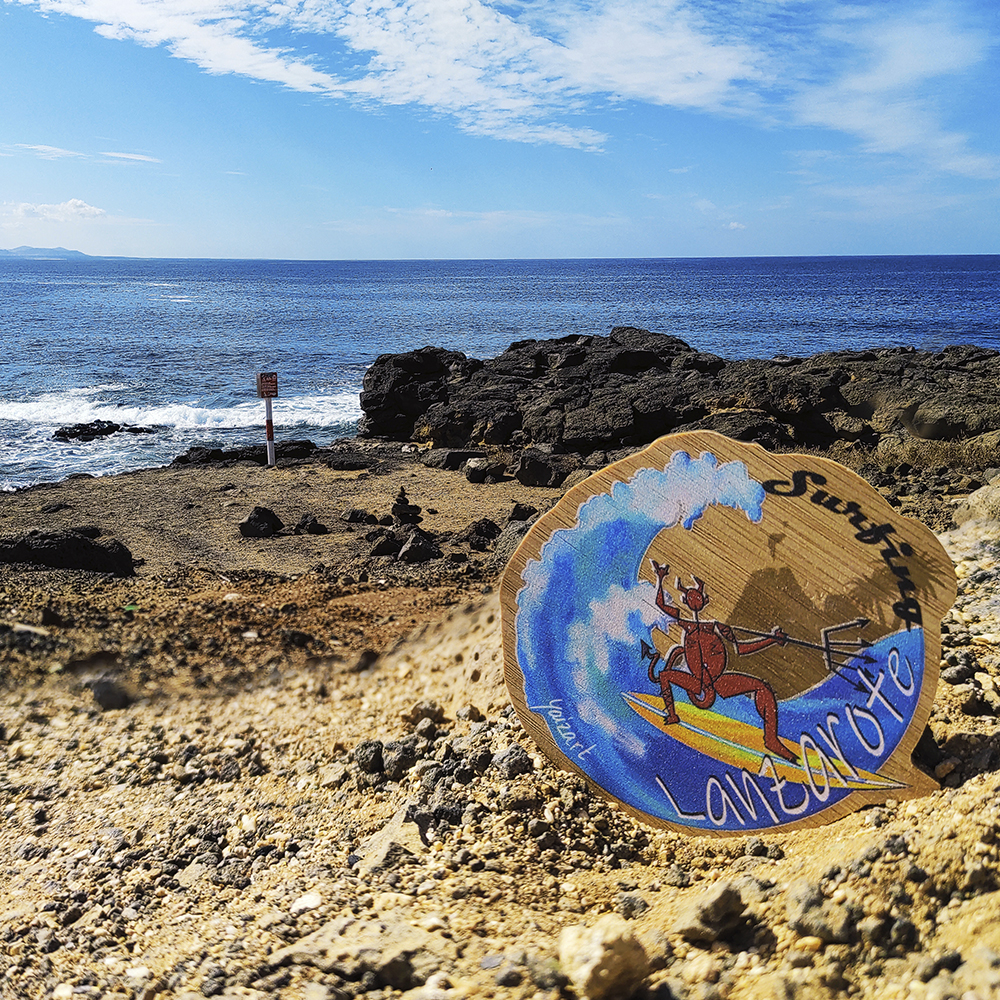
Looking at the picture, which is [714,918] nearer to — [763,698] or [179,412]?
[763,698]

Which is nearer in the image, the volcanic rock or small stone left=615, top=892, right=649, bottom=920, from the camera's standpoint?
small stone left=615, top=892, right=649, bottom=920

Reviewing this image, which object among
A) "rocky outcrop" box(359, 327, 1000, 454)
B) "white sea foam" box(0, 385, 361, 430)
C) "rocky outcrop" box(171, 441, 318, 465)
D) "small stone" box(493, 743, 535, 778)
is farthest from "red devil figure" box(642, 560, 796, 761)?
"white sea foam" box(0, 385, 361, 430)

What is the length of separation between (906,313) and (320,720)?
247 feet

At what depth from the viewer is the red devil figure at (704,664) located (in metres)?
3.50

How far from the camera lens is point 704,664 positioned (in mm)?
3549

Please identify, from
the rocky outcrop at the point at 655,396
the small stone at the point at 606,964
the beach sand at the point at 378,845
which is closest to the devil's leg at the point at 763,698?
the beach sand at the point at 378,845

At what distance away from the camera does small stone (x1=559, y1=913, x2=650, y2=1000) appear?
8.28 ft

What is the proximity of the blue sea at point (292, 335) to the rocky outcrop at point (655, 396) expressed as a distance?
3.58 m

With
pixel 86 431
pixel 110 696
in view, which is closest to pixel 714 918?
pixel 110 696

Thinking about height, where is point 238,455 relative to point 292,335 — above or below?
below

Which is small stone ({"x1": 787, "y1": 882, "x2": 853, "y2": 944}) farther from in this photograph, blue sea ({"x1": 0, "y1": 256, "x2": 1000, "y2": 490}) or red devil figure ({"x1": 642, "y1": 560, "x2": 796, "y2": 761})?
blue sea ({"x1": 0, "y1": 256, "x2": 1000, "y2": 490})

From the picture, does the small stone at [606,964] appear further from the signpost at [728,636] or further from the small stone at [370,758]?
the small stone at [370,758]

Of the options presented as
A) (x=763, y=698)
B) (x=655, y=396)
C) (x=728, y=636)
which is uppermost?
(x=655, y=396)

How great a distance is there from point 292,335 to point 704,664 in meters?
54.8
